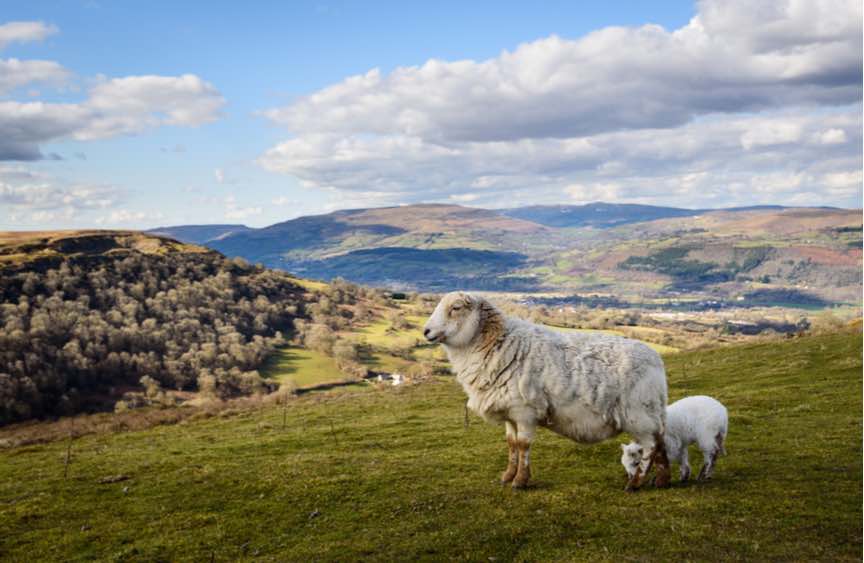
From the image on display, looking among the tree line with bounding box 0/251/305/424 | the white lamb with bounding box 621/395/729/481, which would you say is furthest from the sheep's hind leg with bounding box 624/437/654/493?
the tree line with bounding box 0/251/305/424

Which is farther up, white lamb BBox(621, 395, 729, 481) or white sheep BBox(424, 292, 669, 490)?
white sheep BBox(424, 292, 669, 490)

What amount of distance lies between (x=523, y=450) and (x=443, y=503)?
7.15 ft

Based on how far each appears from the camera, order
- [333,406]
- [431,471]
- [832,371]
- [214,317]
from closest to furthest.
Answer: [431,471] < [832,371] < [333,406] < [214,317]

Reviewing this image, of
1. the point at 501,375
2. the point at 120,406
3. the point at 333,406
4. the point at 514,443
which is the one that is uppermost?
the point at 501,375

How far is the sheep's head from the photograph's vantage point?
500 inches

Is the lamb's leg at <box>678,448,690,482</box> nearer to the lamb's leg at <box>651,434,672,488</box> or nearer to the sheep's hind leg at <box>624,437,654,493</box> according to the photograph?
the lamb's leg at <box>651,434,672,488</box>

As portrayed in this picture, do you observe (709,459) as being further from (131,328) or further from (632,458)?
(131,328)

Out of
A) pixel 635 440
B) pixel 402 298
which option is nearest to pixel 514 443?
pixel 635 440

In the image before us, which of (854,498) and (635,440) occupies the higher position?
(635,440)

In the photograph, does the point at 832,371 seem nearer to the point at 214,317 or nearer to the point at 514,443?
the point at 514,443

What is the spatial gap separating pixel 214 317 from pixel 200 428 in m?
101

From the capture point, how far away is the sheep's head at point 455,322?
1270 cm

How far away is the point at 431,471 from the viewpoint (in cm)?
1625

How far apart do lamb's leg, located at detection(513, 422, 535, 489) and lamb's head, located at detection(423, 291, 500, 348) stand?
2.27m
